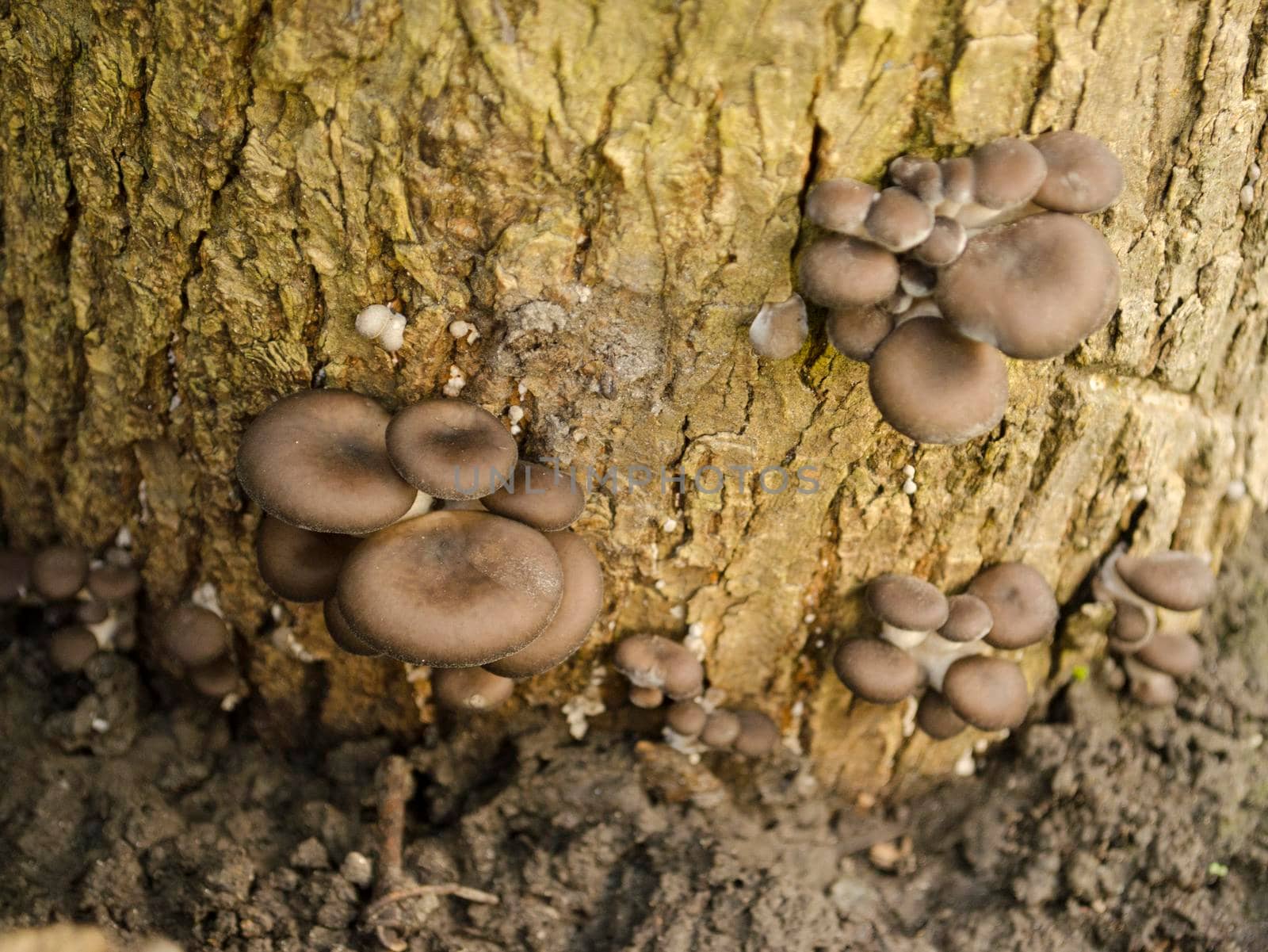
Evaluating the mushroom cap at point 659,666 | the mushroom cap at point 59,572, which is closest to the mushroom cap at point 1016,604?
the mushroom cap at point 659,666

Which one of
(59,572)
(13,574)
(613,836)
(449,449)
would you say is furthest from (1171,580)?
(13,574)

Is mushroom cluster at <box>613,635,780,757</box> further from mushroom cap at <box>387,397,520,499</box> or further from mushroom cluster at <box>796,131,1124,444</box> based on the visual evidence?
mushroom cluster at <box>796,131,1124,444</box>

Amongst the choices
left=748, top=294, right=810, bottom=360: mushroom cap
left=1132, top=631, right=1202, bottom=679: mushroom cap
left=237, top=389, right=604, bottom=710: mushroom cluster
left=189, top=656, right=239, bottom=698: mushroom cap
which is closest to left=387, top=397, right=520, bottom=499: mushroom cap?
left=237, top=389, right=604, bottom=710: mushroom cluster

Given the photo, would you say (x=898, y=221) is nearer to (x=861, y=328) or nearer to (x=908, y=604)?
(x=861, y=328)

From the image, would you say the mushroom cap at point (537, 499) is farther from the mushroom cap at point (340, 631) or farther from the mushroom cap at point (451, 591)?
the mushroom cap at point (340, 631)

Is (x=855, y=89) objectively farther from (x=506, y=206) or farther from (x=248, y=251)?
(x=248, y=251)

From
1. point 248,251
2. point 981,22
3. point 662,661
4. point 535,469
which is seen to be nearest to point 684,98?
point 981,22
